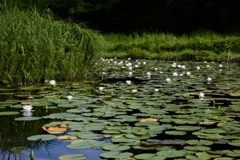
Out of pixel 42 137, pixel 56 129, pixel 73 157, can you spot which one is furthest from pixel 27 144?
pixel 73 157

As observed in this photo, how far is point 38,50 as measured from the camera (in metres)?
4.71

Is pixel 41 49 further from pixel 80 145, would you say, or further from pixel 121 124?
pixel 80 145

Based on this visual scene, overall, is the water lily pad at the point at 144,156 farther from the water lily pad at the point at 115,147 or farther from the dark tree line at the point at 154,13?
the dark tree line at the point at 154,13

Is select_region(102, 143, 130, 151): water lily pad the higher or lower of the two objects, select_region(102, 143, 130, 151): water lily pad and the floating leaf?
the lower

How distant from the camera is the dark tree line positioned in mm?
15491

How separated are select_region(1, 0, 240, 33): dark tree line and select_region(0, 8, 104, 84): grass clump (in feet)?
26.1

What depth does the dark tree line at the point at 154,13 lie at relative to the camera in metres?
15.5

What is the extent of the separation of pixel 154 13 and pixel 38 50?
15844 mm

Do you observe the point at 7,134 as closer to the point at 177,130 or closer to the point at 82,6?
the point at 177,130

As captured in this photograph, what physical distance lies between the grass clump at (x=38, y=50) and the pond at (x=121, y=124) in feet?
1.50

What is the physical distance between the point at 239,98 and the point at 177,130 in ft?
4.97

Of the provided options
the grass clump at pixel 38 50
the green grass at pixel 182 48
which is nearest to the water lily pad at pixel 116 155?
the grass clump at pixel 38 50

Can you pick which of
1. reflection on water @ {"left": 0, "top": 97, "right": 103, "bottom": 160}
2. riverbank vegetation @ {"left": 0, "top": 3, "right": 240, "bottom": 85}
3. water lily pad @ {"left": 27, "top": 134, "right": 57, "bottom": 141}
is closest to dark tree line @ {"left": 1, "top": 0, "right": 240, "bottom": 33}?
riverbank vegetation @ {"left": 0, "top": 3, "right": 240, "bottom": 85}

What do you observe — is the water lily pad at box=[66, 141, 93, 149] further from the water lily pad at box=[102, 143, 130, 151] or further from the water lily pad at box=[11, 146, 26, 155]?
the water lily pad at box=[11, 146, 26, 155]
